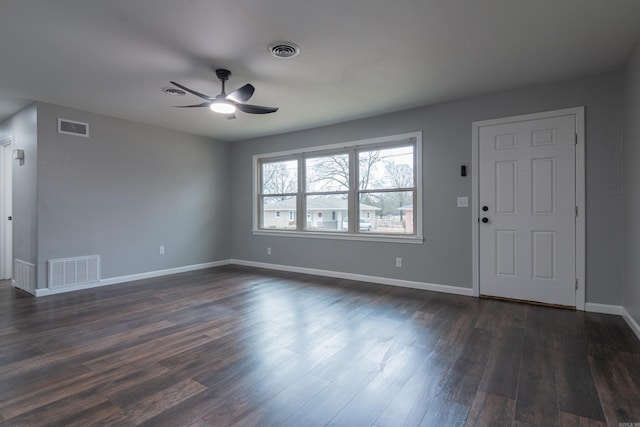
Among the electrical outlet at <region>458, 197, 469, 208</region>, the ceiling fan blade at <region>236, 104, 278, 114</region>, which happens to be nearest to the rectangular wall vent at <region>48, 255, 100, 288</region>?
the ceiling fan blade at <region>236, 104, 278, 114</region>

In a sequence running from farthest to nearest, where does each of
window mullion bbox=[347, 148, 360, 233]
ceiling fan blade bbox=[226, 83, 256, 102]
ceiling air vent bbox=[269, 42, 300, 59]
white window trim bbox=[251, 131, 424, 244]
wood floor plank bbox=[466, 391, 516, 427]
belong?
window mullion bbox=[347, 148, 360, 233], white window trim bbox=[251, 131, 424, 244], ceiling fan blade bbox=[226, 83, 256, 102], ceiling air vent bbox=[269, 42, 300, 59], wood floor plank bbox=[466, 391, 516, 427]

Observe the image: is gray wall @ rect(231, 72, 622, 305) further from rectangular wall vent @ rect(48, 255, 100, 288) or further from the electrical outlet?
rectangular wall vent @ rect(48, 255, 100, 288)

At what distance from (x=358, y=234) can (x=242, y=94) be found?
2.78 m

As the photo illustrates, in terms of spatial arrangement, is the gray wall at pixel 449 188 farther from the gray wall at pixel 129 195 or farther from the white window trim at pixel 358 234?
the gray wall at pixel 129 195

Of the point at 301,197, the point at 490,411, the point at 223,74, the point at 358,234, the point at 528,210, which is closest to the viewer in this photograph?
the point at 490,411

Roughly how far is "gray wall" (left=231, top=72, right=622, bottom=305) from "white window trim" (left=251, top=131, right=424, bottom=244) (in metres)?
0.08

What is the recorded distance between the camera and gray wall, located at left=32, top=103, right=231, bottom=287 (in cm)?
424

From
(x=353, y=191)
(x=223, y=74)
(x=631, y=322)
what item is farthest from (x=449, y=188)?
(x=223, y=74)

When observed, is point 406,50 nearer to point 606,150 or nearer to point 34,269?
point 606,150

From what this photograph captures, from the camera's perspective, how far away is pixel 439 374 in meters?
2.14

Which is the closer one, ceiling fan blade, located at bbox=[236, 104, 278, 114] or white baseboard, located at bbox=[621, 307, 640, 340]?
white baseboard, located at bbox=[621, 307, 640, 340]

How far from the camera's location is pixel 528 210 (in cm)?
370

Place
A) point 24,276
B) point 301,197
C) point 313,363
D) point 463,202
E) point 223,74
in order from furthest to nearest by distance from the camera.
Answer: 1. point 301,197
2. point 24,276
3. point 463,202
4. point 223,74
5. point 313,363

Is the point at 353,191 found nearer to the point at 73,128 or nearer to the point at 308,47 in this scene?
the point at 308,47
